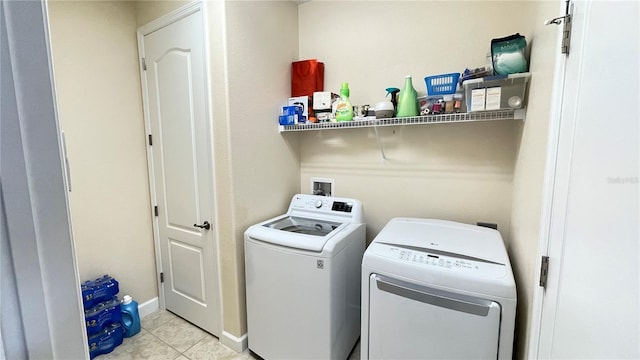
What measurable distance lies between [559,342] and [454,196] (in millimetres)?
1061

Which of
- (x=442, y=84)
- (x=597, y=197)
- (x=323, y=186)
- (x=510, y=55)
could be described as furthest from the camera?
(x=323, y=186)

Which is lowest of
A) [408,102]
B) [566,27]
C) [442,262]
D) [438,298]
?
[438,298]

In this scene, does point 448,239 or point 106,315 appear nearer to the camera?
point 448,239

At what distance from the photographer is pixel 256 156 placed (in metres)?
1.97

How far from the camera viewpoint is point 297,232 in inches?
73.4

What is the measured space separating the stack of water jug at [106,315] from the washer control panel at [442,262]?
196cm

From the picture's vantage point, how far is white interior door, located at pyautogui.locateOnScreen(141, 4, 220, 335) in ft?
6.32

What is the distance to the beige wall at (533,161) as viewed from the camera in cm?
104

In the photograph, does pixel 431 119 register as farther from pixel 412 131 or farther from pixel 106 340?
pixel 106 340

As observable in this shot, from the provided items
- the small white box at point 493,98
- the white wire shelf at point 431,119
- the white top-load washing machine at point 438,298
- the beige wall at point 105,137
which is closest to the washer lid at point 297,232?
the white top-load washing machine at point 438,298

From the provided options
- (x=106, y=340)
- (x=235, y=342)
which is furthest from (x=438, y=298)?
(x=106, y=340)

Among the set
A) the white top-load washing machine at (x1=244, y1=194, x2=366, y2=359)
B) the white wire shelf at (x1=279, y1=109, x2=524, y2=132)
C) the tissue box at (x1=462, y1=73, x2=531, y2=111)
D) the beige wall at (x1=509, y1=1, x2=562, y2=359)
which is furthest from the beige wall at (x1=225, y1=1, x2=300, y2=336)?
the beige wall at (x1=509, y1=1, x2=562, y2=359)

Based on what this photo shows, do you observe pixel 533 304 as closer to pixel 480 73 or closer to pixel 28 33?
pixel 480 73

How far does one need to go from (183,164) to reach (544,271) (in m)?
2.16
